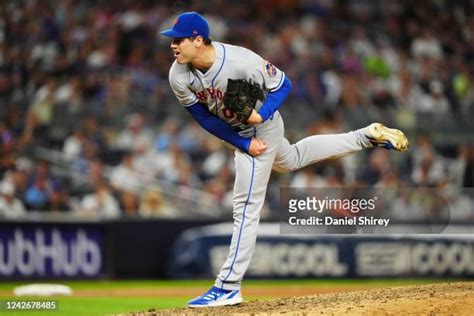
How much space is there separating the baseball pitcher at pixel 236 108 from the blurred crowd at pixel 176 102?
647 centimetres

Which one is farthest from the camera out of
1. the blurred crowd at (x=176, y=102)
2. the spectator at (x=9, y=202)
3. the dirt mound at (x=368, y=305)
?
the blurred crowd at (x=176, y=102)

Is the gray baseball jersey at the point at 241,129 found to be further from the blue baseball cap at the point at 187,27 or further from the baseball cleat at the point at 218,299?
the blue baseball cap at the point at 187,27

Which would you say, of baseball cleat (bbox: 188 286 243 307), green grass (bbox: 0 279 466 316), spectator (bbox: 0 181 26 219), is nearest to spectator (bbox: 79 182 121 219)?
spectator (bbox: 0 181 26 219)

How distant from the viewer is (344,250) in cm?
1383

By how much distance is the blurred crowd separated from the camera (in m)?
13.9

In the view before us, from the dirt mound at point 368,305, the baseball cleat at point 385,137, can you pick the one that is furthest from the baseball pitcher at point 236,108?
the baseball cleat at point 385,137

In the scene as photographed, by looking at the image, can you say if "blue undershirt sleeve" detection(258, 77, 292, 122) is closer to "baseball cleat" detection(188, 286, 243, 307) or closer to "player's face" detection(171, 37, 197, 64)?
"player's face" detection(171, 37, 197, 64)

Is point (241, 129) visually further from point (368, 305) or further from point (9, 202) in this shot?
point (9, 202)

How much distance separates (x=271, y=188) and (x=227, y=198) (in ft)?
2.24

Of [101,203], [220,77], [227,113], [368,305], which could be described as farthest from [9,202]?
[368,305]

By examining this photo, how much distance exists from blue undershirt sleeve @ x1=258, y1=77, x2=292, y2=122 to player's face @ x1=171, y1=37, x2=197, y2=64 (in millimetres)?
624

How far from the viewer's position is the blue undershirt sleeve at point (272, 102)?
7051 mm

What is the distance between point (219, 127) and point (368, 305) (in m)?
1.63

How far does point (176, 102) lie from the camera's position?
1567 centimetres
